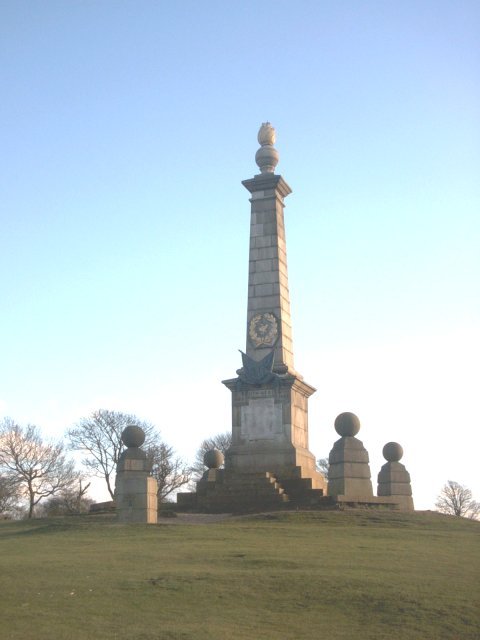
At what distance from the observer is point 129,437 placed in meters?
25.6

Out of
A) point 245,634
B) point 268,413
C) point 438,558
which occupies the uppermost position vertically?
point 268,413

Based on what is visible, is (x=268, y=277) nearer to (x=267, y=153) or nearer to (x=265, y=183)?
(x=265, y=183)

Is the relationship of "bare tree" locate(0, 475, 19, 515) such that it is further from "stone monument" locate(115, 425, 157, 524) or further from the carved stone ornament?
"stone monument" locate(115, 425, 157, 524)

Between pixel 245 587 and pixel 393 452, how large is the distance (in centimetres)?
2009

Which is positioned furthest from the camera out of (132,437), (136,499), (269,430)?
(269,430)

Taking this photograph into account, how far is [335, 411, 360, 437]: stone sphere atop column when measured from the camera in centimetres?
2510

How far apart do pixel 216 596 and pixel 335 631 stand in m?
2.11

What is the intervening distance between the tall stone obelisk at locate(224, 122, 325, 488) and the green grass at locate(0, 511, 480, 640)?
10.3 m

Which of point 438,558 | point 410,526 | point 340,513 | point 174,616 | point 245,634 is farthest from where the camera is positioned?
point 340,513

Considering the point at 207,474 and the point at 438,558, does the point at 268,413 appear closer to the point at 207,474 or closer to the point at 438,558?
the point at 207,474

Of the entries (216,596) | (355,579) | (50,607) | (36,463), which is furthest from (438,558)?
(36,463)

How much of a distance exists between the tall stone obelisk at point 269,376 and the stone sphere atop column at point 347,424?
13.2 ft

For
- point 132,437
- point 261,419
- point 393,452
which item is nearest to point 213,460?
point 261,419

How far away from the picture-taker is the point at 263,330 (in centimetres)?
3131
